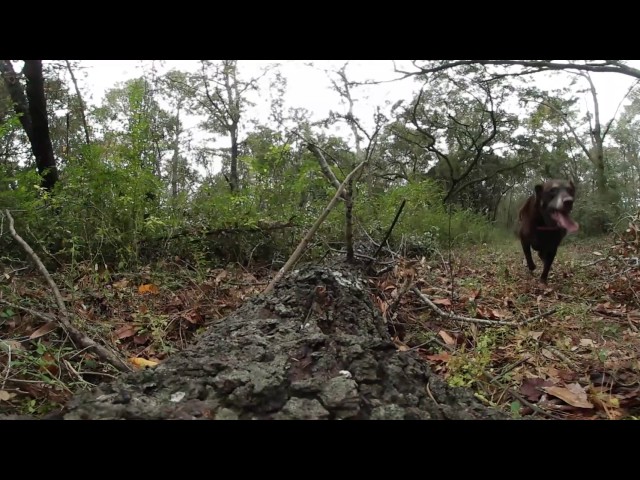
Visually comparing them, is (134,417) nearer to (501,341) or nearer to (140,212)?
(501,341)

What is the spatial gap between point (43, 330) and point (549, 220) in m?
4.99

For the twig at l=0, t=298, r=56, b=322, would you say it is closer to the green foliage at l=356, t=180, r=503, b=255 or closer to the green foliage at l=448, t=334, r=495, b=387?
the green foliage at l=448, t=334, r=495, b=387

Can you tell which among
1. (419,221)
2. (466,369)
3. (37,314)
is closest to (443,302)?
(466,369)

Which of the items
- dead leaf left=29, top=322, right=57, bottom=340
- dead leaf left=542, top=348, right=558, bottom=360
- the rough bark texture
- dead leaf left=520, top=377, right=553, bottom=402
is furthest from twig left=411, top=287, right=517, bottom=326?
dead leaf left=29, top=322, right=57, bottom=340

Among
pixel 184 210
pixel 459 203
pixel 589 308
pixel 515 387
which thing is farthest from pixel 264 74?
pixel 515 387

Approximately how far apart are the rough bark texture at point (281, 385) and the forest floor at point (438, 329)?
1.38 feet

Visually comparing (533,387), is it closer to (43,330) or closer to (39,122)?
(43,330)

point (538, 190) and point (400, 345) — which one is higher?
point (538, 190)

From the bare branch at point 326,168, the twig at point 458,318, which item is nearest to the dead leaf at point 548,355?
the twig at point 458,318

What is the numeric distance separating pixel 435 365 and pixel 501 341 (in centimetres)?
64

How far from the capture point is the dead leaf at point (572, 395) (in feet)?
5.10

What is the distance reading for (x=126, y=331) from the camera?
8.42ft

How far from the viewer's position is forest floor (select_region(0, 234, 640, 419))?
1664mm

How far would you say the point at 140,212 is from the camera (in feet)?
Answer: 13.8
